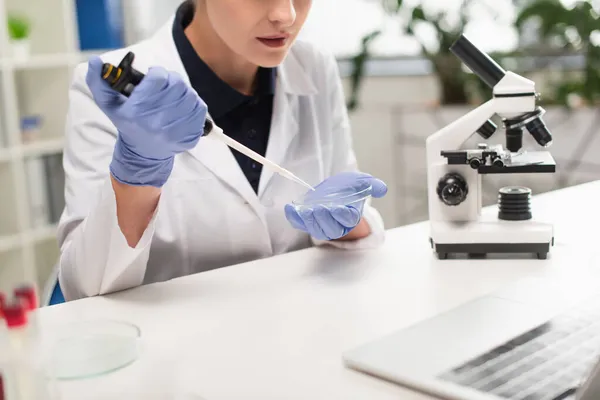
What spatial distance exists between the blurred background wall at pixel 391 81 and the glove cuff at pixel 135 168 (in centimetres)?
169

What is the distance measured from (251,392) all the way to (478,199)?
0.74m

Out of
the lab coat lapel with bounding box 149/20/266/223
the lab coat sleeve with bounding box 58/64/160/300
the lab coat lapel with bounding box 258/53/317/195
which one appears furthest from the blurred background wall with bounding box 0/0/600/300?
the lab coat sleeve with bounding box 58/64/160/300

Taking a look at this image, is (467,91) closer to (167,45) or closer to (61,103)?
(61,103)

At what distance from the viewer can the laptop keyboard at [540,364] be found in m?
0.74

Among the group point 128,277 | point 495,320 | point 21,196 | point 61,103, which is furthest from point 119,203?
point 61,103

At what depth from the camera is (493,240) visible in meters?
1.28

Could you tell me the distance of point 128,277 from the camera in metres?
1.16

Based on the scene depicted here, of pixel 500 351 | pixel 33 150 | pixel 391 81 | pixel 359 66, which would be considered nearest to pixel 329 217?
pixel 500 351

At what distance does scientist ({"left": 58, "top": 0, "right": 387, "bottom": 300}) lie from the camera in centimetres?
105

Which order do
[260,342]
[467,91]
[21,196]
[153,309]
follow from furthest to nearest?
1. [467,91]
2. [21,196]
3. [153,309]
4. [260,342]

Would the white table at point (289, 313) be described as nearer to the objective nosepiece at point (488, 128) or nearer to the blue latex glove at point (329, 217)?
the blue latex glove at point (329, 217)

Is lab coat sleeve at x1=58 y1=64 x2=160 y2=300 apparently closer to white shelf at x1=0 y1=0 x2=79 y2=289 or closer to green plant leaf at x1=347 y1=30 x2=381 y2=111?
white shelf at x1=0 y1=0 x2=79 y2=289

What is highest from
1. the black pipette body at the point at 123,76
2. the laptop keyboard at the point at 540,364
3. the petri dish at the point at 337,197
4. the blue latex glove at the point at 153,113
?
the black pipette body at the point at 123,76

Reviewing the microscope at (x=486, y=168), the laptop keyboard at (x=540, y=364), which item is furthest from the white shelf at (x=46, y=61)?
the laptop keyboard at (x=540, y=364)
